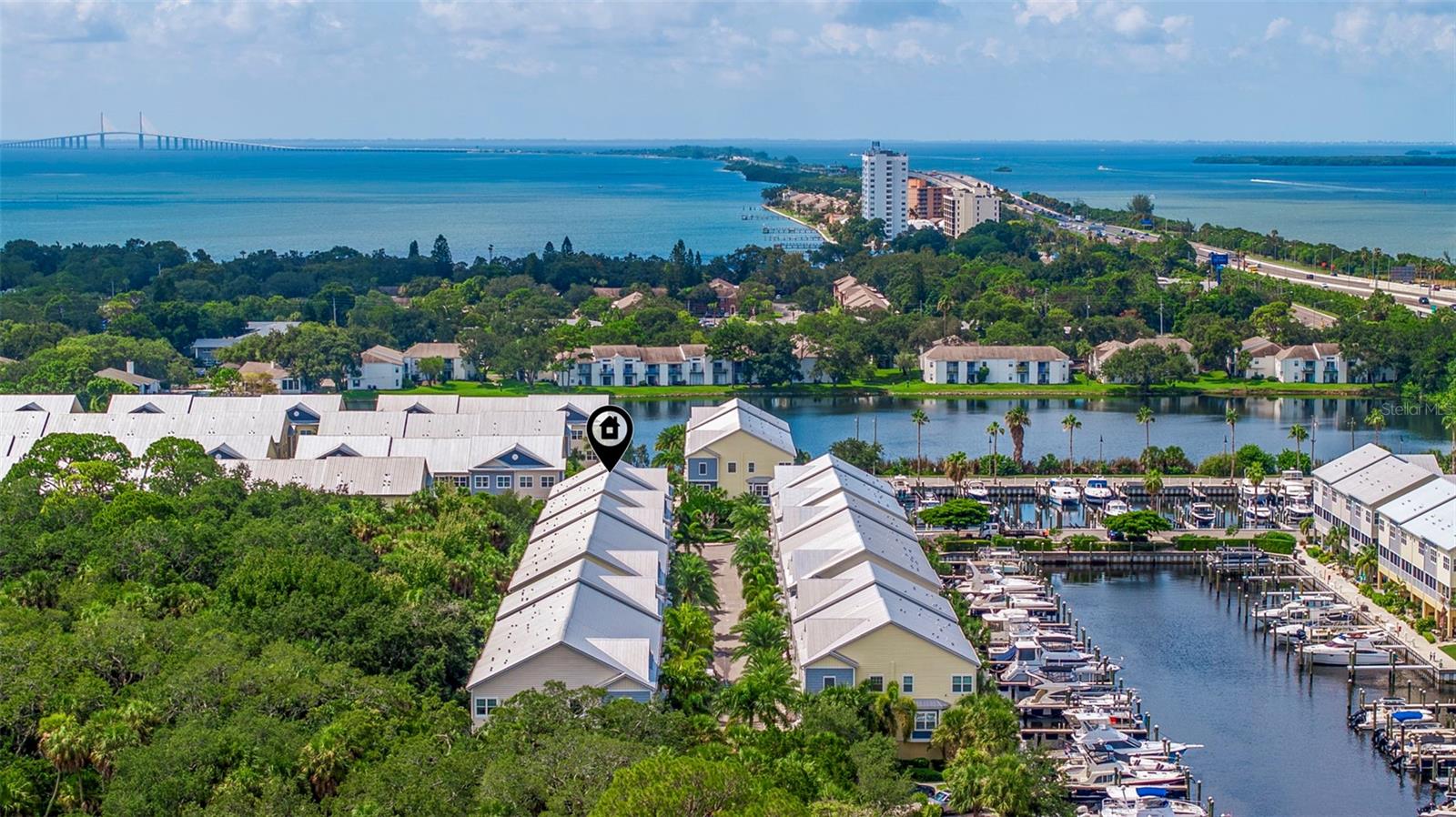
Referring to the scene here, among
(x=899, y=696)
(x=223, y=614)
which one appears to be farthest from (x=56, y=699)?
(x=899, y=696)

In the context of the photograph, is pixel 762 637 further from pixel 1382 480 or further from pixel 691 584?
pixel 1382 480

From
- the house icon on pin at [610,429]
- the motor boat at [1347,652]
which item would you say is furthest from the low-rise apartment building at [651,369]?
the motor boat at [1347,652]

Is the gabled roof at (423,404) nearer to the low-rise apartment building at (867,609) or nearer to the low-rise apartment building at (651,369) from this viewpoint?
the low-rise apartment building at (651,369)

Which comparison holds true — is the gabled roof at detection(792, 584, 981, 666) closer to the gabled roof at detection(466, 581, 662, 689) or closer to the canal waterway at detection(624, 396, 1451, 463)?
the gabled roof at detection(466, 581, 662, 689)

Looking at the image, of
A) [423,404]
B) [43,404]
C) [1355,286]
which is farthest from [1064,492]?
[1355,286]

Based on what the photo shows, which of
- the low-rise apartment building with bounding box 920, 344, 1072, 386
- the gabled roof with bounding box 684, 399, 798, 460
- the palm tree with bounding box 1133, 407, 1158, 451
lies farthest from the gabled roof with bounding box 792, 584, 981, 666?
the low-rise apartment building with bounding box 920, 344, 1072, 386

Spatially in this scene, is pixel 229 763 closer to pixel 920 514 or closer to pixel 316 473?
pixel 316 473

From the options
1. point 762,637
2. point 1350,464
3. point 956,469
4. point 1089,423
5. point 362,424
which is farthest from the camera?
point 1089,423
